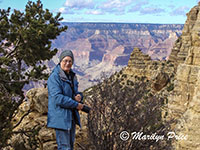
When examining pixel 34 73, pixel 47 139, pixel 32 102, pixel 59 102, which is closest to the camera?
pixel 59 102

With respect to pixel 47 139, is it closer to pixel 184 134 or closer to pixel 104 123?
pixel 104 123

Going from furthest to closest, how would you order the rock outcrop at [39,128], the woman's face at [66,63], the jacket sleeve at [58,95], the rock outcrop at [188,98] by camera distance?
the rock outcrop at [188,98]
the rock outcrop at [39,128]
the woman's face at [66,63]
the jacket sleeve at [58,95]

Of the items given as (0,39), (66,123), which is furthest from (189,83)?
(66,123)

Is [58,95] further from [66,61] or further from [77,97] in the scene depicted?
[66,61]

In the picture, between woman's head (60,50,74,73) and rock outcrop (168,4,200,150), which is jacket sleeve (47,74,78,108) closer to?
woman's head (60,50,74,73)

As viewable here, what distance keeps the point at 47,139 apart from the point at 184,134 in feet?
21.2

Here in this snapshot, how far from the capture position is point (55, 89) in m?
4.33

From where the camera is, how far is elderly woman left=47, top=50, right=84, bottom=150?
427 centimetres

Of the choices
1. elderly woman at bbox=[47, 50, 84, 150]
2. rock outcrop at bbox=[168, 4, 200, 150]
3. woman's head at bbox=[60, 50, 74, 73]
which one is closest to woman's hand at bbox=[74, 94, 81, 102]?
elderly woman at bbox=[47, 50, 84, 150]

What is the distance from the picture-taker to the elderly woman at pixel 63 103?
14.0ft

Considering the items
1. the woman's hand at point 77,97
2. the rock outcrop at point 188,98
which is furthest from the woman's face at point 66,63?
the rock outcrop at point 188,98

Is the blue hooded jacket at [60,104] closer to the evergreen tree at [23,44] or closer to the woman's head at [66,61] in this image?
the woman's head at [66,61]

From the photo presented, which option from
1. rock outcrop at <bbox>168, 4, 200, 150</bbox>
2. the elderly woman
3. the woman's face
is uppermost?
the woman's face

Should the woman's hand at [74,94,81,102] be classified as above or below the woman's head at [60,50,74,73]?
below
